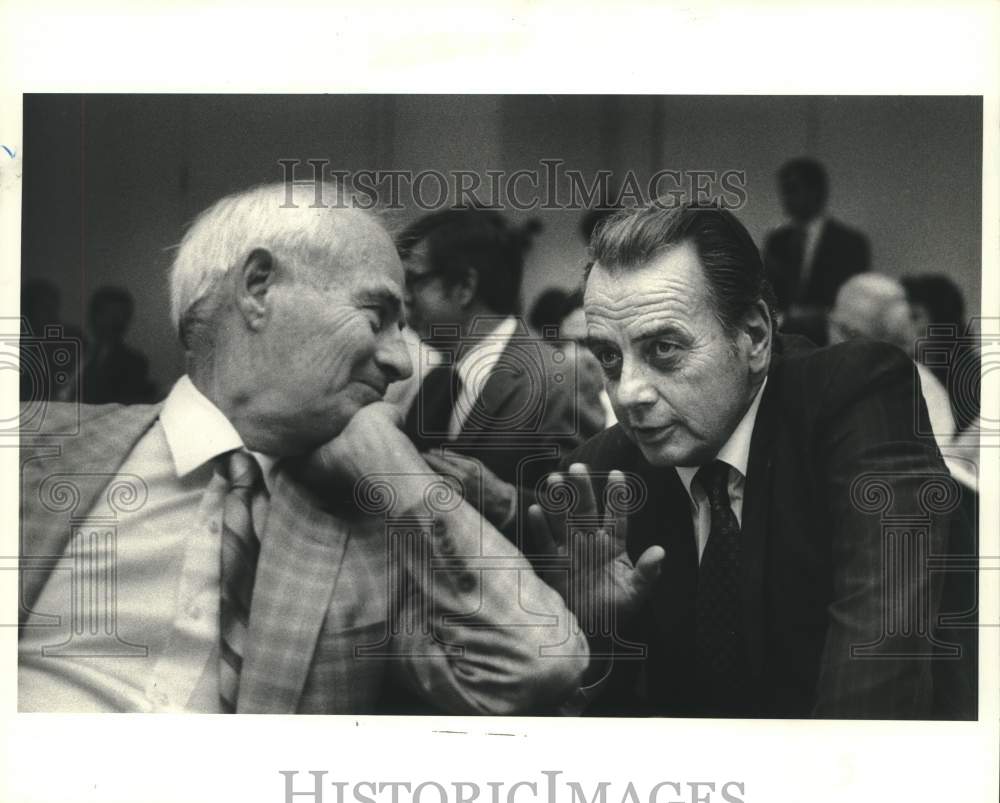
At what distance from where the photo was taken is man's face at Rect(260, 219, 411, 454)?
3.88 meters

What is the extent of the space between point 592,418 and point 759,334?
51cm

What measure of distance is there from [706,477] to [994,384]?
2.69ft

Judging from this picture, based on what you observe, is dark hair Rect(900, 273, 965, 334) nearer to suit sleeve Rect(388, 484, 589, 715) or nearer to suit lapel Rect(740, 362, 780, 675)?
suit lapel Rect(740, 362, 780, 675)

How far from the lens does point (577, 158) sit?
3.87 m

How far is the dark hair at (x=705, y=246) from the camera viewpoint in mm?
3855

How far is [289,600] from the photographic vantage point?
3.91 metres

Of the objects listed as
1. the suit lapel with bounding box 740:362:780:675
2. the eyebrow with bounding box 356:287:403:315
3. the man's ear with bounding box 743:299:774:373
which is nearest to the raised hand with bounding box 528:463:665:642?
the suit lapel with bounding box 740:362:780:675

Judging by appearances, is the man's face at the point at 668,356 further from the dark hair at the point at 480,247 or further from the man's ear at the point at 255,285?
the man's ear at the point at 255,285

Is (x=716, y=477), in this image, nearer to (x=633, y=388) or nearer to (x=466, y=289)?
(x=633, y=388)

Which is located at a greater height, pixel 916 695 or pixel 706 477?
pixel 706 477

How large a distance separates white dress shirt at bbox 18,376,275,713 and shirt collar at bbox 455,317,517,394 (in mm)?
590

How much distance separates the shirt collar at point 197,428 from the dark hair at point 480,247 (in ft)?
2.22
